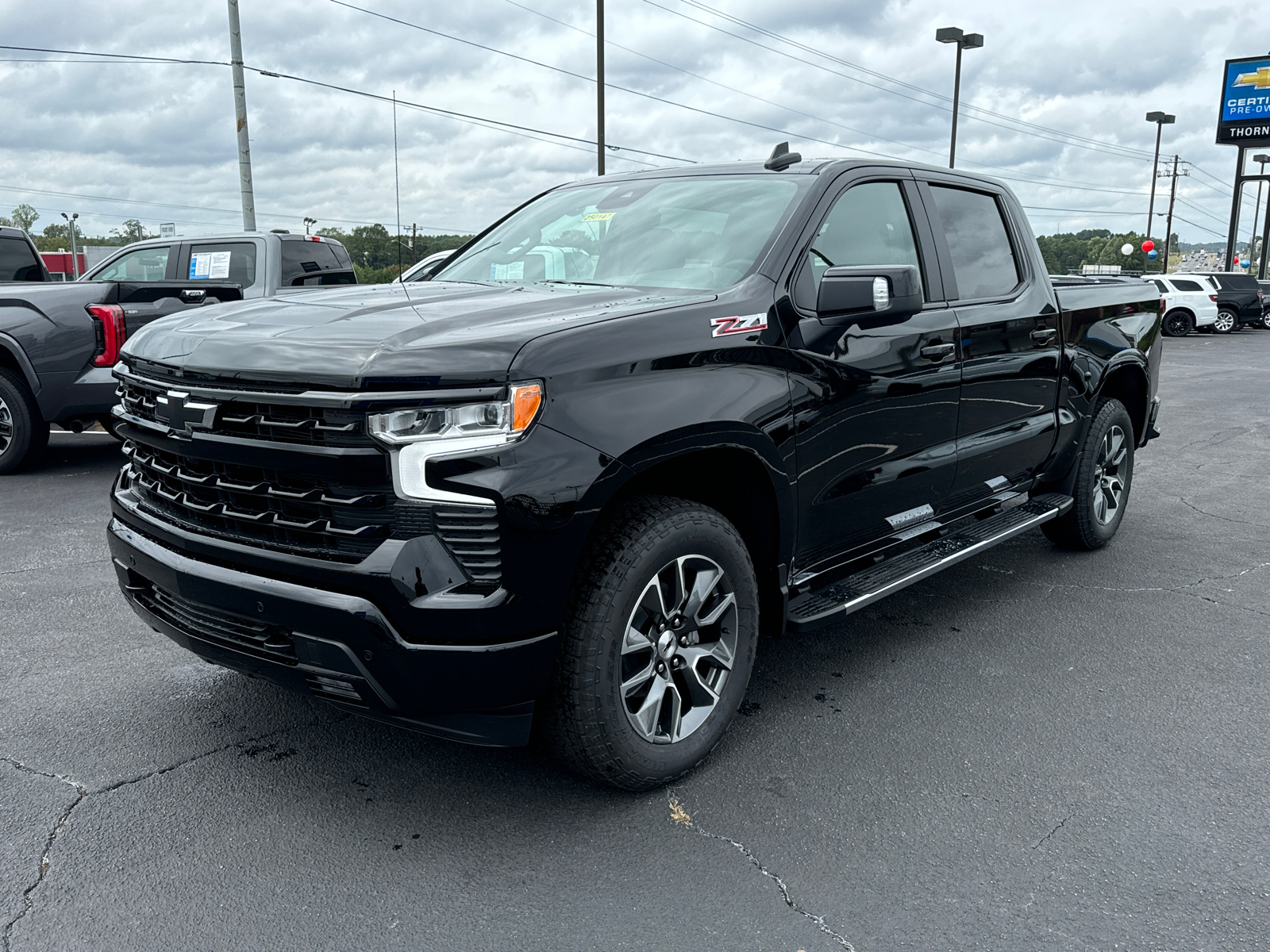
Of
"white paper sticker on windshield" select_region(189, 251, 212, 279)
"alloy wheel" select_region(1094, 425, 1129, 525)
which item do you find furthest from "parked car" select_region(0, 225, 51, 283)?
"alloy wheel" select_region(1094, 425, 1129, 525)

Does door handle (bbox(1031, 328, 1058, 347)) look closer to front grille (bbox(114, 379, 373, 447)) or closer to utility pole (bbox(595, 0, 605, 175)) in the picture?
front grille (bbox(114, 379, 373, 447))

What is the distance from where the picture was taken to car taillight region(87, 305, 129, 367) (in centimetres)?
693

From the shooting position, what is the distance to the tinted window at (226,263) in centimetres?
934

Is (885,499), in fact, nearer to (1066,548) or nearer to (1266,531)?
(1066,548)

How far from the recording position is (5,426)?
25.3 ft

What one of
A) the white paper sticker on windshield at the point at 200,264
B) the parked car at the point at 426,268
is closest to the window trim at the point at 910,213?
the parked car at the point at 426,268

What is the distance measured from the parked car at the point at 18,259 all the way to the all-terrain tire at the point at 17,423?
3671 mm

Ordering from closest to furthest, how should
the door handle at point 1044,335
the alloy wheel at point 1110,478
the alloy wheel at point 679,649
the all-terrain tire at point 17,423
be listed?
1. the alloy wheel at point 679,649
2. the door handle at point 1044,335
3. the alloy wheel at point 1110,478
4. the all-terrain tire at point 17,423

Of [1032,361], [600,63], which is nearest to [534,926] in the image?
[1032,361]

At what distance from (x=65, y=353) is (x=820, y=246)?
6.04m

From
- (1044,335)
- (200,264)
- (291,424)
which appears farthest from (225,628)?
(200,264)

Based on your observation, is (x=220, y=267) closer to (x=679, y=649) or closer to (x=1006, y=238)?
(x=1006, y=238)

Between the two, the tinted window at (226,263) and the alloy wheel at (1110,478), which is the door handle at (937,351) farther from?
the tinted window at (226,263)

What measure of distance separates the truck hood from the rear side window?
20.7 feet
